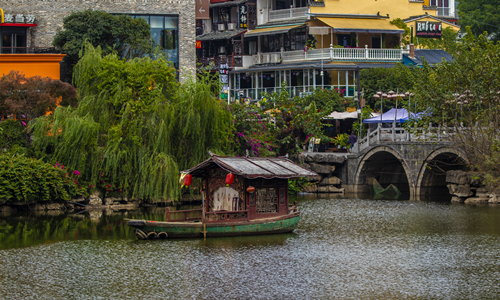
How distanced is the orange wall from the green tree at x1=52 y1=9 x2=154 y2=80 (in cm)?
132

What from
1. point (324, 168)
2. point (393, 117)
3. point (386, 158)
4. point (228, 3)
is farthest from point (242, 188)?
point (228, 3)

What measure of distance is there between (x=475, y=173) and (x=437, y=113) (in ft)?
13.4

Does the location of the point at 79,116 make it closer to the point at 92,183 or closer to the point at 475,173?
the point at 92,183

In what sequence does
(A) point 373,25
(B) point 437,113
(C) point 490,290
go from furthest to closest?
(A) point 373,25
(B) point 437,113
(C) point 490,290

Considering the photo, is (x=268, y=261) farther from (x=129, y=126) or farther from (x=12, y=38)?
(x=12, y=38)

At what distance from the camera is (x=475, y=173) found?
3472 centimetres

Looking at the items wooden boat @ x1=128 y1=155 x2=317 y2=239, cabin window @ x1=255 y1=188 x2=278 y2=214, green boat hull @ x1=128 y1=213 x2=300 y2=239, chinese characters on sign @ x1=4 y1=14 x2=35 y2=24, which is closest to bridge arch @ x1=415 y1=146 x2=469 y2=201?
wooden boat @ x1=128 y1=155 x2=317 y2=239

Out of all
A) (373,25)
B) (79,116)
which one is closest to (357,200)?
(79,116)

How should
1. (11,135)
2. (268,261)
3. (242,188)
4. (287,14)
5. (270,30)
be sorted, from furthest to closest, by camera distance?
(287,14) < (270,30) < (11,135) < (242,188) < (268,261)

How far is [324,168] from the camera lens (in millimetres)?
44188

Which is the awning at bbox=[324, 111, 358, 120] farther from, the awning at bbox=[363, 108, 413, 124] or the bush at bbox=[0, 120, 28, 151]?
the bush at bbox=[0, 120, 28, 151]

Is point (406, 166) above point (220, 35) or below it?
below

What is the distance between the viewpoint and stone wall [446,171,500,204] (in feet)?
114

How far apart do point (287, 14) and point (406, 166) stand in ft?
68.1
